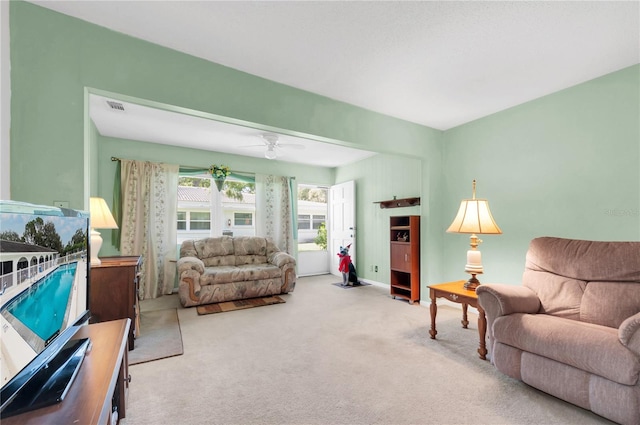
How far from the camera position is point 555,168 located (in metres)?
2.98

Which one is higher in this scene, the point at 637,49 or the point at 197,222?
the point at 637,49

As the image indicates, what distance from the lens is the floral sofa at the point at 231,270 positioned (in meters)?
3.94

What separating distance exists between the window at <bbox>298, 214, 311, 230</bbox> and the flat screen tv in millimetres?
4972

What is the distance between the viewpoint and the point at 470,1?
5.82 ft

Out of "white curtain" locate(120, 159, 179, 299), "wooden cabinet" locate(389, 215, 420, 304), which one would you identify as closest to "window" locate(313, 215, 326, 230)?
"wooden cabinet" locate(389, 215, 420, 304)

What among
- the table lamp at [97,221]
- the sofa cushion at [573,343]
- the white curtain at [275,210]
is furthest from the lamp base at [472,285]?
the white curtain at [275,210]

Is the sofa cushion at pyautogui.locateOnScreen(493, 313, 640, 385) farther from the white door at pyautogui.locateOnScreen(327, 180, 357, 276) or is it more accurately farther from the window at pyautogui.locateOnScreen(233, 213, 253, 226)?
the window at pyautogui.locateOnScreen(233, 213, 253, 226)

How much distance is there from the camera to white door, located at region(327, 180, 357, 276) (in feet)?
19.1

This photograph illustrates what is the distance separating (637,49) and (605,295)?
196 centimetres

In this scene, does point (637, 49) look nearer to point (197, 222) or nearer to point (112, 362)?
point (112, 362)

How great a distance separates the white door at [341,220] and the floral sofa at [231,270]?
1553 millimetres

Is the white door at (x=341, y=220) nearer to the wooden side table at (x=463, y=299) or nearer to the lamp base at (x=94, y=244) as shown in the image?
the wooden side table at (x=463, y=299)

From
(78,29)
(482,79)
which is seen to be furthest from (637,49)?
(78,29)

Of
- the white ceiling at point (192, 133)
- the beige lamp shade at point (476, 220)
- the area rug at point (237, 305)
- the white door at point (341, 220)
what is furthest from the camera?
the white door at point (341, 220)
